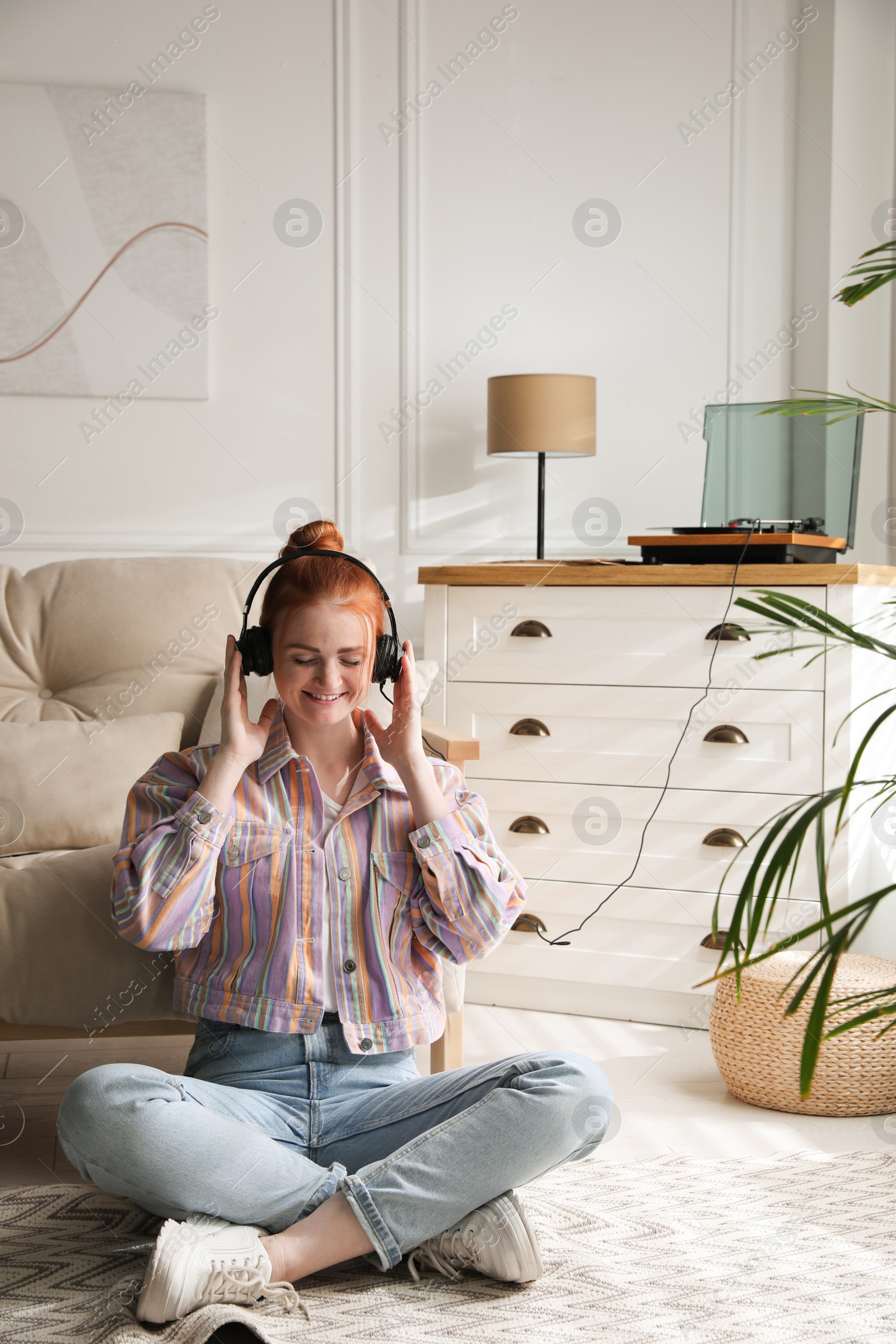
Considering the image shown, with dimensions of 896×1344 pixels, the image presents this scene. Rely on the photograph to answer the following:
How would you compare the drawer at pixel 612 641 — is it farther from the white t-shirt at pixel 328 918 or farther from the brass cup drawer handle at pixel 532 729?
the white t-shirt at pixel 328 918

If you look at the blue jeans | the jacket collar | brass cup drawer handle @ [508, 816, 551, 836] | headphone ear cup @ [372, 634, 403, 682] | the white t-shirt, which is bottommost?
the blue jeans

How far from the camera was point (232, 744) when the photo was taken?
1278 millimetres

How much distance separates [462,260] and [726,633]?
1.22 metres

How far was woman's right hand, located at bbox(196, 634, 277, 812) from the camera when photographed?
1.26 m

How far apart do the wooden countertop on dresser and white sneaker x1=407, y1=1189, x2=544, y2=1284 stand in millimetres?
1254

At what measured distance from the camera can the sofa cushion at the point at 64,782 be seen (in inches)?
67.9

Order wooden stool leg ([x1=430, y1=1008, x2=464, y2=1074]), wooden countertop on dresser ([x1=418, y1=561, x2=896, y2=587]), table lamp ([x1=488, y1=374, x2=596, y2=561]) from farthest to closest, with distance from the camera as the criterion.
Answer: table lamp ([x1=488, y1=374, x2=596, y2=561]), wooden countertop on dresser ([x1=418, y1=561, x2=896, y2=587]), wooden stool leg ([x1=430, y1=1008, x2=464, y2=1074])

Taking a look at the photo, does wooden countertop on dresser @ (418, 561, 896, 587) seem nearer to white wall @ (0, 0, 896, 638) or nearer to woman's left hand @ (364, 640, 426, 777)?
white wall @ (0, 0, 896, 638)

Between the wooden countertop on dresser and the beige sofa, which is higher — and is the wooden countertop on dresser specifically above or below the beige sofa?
above

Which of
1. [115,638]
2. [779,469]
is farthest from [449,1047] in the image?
[779,469]

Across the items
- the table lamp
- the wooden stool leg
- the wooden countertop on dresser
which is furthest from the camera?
the table lamp

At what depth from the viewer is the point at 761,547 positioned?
213 cm

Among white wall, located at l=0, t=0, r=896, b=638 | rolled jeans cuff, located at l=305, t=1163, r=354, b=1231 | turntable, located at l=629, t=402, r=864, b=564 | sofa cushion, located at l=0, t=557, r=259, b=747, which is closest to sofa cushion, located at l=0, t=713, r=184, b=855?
sofa cushion, located at l=0, t=557, r=259, b=747

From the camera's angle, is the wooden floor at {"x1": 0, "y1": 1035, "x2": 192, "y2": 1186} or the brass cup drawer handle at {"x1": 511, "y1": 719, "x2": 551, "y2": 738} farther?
the brass cup drawer handle at {"x1": 511, "y1": 719, "x2": 551, "y2": 738}
